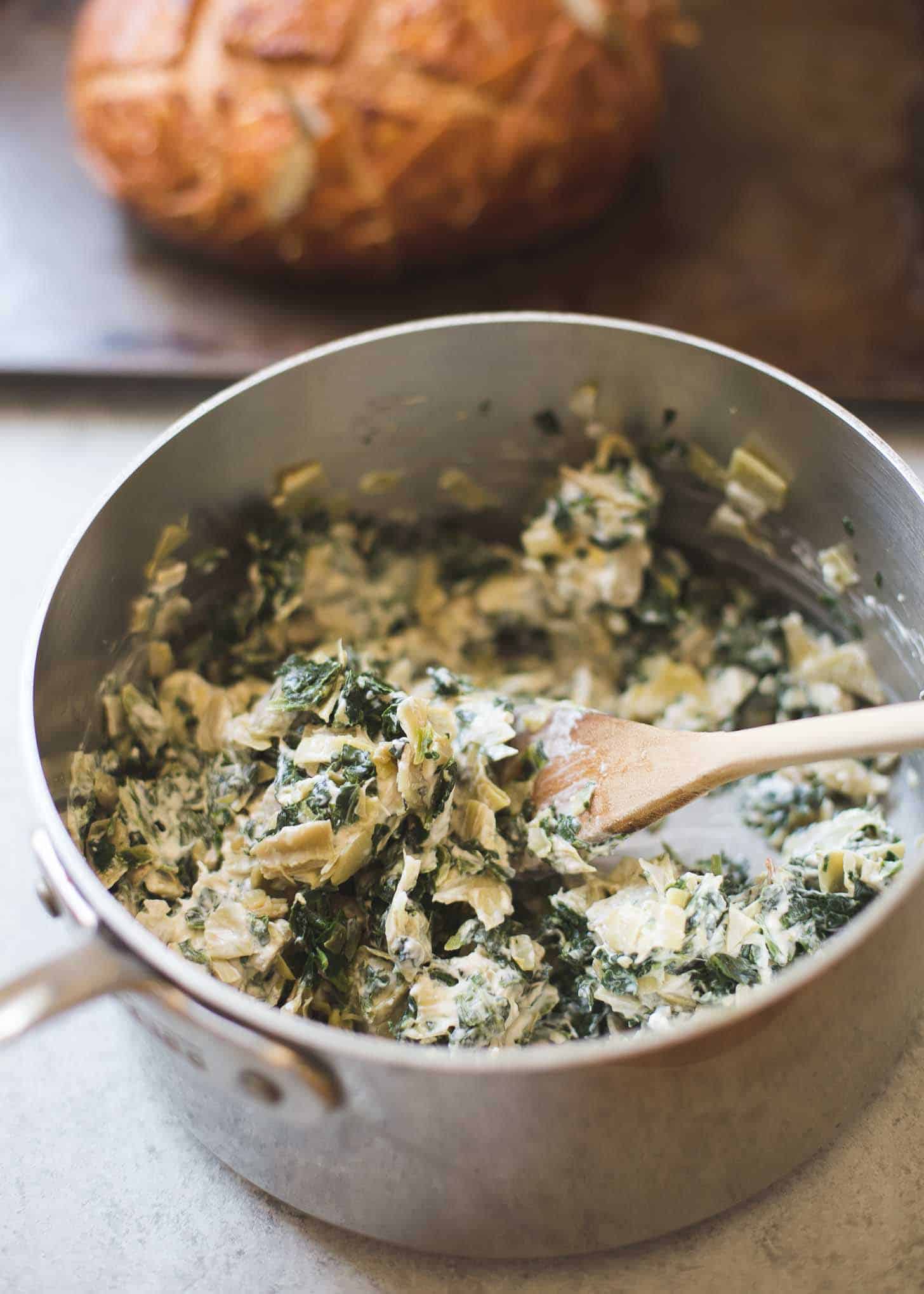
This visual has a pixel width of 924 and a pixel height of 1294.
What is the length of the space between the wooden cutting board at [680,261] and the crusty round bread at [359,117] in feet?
0.22

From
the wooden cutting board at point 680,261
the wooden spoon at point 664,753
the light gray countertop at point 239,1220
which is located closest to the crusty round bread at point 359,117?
the wooden cutting board at point 680,261

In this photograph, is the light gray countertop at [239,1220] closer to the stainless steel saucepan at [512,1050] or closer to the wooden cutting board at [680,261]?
the stainless steel saucepan at [512,1050]

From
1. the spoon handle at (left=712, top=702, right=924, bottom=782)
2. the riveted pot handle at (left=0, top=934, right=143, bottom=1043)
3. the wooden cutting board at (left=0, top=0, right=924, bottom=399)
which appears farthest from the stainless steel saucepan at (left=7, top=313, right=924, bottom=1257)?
the wooden cutting board at (left=0, top=0, right=924, bottom=399)

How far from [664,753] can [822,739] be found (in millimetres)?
128

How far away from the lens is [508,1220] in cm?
75

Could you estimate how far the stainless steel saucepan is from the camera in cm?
63

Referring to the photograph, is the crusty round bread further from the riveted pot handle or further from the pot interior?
the riveted pot handle

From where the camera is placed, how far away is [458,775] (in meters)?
0.94

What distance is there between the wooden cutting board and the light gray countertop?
0.77 meters

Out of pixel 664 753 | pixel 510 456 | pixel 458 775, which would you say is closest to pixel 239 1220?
pixel 458 775

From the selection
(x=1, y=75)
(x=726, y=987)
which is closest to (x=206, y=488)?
(x=726, y=987)

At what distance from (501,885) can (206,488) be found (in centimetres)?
42

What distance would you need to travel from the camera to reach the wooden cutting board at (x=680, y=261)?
1.42 metres

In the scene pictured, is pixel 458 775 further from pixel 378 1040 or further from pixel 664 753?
pixel 378 1040
